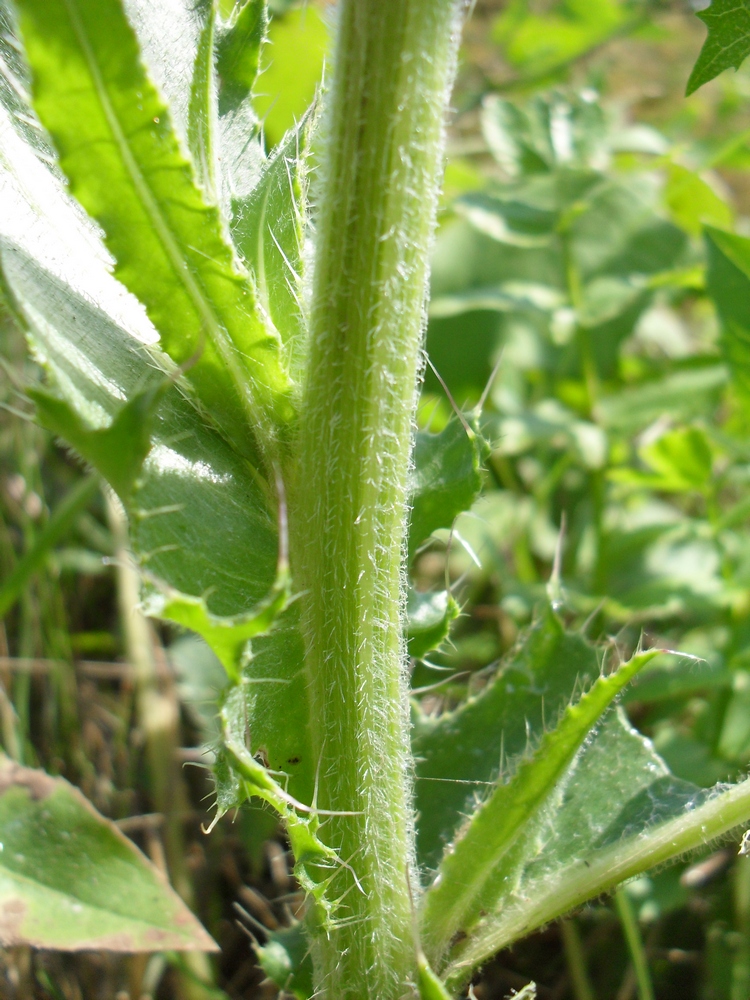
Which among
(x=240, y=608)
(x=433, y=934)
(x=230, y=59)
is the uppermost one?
(x=230, y=59)

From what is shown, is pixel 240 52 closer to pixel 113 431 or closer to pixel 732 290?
pixel 113 431

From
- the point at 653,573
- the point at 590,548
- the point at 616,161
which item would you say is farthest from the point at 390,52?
the point at 616,161

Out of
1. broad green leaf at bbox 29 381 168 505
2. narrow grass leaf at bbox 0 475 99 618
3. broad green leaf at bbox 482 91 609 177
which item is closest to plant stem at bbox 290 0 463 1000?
broad green leaf at bbox 29 381 168 505

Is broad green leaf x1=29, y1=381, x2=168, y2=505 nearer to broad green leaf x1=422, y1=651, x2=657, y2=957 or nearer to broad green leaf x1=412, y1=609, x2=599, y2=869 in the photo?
broad green leaf x1=422, y1=651, x2=657, y2=957

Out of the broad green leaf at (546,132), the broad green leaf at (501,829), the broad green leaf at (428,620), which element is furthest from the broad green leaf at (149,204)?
the broad green leaf at (546,132)

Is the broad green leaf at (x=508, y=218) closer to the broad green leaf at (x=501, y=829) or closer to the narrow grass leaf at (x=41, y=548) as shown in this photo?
the narrow grass leaf at (x=41, y=548)

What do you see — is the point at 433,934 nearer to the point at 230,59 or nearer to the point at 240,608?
the point at 240,608

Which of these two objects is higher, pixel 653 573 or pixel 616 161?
pixel 616 161
